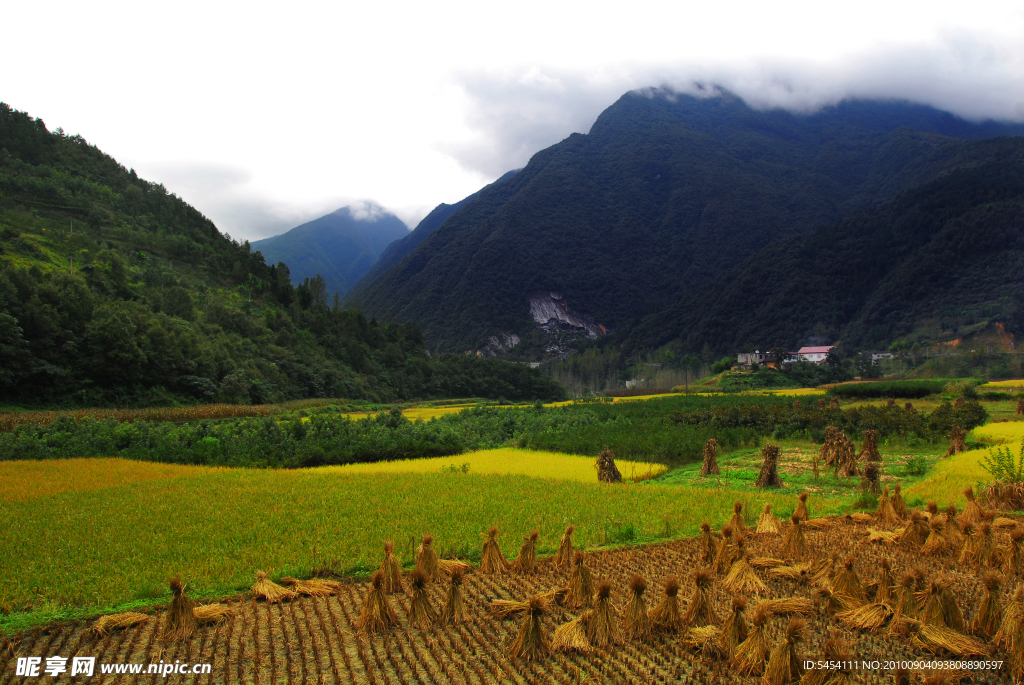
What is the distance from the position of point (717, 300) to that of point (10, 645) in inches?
4146

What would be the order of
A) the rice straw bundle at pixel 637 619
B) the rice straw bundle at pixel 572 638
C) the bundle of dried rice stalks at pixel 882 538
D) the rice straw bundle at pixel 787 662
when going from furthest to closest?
the bundle of dried rice stalks at pixel 882 538
the rice straw bundle at pixel 637 619
the rice straw bundle at pixel 572 638
the rice straw bundle at pixel 787 662

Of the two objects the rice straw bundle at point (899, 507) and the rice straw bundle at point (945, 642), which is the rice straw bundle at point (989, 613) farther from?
the rice straw bundle at point (899, 507)

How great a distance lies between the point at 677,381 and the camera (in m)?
70.4

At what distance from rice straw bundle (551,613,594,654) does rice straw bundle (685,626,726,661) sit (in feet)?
2.94

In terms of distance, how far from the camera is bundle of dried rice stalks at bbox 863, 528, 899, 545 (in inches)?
305

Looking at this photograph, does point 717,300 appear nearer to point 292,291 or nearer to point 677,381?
point 677,381

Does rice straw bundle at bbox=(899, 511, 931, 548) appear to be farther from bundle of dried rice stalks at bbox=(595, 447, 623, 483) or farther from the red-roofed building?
the red-roofed building

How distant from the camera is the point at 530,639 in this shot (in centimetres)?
480

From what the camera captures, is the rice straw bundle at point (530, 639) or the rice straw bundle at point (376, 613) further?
the rice straw bundle at point (376, 613)

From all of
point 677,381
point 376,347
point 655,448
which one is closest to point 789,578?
point 655,448

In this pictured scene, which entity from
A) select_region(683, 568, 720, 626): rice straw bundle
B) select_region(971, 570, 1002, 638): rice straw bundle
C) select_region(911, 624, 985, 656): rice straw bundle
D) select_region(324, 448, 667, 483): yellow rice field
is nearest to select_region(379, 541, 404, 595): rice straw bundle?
select_region(683, 568, 720, 626): rice straw bundle

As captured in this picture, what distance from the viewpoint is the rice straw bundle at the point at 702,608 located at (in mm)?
5270

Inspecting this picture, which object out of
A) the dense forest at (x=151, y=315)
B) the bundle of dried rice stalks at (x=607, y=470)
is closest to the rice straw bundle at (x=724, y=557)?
the bundle of dried rice stalks at (x=607, y=470)

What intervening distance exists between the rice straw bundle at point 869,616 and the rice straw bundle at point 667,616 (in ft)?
5.32
